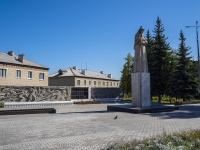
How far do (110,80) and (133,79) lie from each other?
44563 millimetres

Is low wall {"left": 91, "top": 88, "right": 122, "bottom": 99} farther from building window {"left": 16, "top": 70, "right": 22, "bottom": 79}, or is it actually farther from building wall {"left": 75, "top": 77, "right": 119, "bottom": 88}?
building wall {"left": 75, "top": 77, "right": 119, "bottom": 88}

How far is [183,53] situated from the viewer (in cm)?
2869

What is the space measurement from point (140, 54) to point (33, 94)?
14043 millimetres

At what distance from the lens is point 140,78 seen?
16.9m

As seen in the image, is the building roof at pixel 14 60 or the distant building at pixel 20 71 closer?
the distant building at pixel 20 71

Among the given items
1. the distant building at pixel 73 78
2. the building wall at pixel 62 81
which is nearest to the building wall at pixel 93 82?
Answer: the distant building at pixel 73 78

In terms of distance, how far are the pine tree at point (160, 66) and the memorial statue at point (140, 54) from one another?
38.3ft

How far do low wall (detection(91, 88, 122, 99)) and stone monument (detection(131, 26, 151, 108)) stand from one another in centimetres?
1523

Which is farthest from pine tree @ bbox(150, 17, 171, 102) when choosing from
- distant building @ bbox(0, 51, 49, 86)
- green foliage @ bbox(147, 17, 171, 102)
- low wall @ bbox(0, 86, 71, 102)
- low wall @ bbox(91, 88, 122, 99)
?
distant building @ bbox(0, 51, 49, 86)

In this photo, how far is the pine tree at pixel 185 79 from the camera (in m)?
27.6

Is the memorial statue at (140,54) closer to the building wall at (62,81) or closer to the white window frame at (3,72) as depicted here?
the white window frame at (3,72)

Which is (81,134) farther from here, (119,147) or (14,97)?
(14,97)

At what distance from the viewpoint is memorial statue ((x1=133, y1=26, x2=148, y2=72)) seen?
17203 millimetres

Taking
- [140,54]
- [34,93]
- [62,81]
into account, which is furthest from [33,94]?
[62,81]
